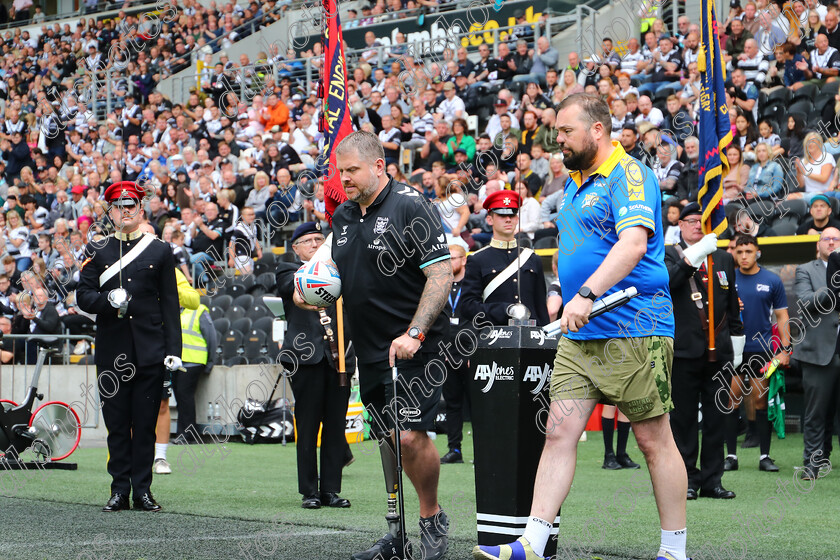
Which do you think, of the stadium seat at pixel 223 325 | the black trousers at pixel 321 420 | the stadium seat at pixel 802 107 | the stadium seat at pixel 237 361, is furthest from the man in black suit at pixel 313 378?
the stadium seat at pixel 802 107

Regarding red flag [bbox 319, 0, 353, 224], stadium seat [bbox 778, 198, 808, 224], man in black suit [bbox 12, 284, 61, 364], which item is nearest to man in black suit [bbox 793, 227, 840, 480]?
stadium seat [bbox 778, 198, 808, 224]

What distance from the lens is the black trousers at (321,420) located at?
8.21 m

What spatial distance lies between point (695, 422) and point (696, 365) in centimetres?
42

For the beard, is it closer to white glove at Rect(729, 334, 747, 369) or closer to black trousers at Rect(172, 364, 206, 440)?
white glove at Rect(729, 334, 747, 369)

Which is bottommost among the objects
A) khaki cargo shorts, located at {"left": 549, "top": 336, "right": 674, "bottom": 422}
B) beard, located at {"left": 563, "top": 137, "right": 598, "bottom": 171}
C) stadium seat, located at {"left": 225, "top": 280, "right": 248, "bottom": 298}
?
stadium seat, located at {"left": 225, "top": 280, "right": 248, "bottom": 298}

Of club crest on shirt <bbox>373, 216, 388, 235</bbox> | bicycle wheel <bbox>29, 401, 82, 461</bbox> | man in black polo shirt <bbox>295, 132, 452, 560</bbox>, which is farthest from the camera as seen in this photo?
bicycle wheel <bbox>29, 401, 82, 461</bbox>

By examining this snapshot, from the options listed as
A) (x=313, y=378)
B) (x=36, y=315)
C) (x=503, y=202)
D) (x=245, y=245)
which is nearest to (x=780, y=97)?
(x=503, y=202)

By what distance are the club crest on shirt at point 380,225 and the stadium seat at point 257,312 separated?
10954mm

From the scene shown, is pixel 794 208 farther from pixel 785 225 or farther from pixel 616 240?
pixel 616 240

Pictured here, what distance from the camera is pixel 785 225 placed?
12844 millimetres

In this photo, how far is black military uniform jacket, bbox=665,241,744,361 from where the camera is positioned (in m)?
8.14

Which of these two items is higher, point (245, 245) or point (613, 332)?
point (245, 245)

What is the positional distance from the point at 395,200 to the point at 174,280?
3033mm

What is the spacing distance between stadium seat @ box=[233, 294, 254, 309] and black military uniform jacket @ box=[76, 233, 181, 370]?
8806 mm
